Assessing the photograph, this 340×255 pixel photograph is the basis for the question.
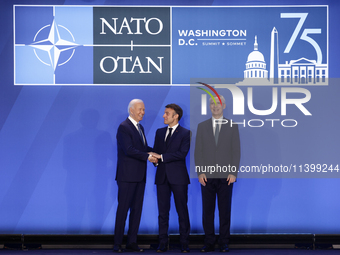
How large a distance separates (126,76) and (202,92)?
3.44 ft

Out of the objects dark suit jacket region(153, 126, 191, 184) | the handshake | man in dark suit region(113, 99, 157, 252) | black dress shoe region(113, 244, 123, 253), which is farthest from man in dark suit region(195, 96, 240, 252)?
black dress shoe region(113, 244, 123, 253)

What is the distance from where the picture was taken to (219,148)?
466 centimetres

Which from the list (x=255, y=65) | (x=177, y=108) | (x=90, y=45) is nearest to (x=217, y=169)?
(x=177, y=108)

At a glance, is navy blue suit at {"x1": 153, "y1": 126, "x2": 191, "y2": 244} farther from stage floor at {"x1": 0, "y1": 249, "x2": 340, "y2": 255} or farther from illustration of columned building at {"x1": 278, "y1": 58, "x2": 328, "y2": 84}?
illustration of columned building at {"x1": 278, "y1": 58, "x2": 328, "y2": 84}

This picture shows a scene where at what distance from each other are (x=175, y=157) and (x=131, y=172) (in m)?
0.56

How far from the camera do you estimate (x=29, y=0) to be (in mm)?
5016

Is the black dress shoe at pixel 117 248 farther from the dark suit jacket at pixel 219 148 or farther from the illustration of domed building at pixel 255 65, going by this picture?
the illustration of domed building at pixel 255 65

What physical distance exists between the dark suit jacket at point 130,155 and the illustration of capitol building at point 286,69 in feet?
6.15

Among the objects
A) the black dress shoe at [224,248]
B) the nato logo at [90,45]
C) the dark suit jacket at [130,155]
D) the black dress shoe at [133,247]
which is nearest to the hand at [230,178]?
the black dress shoe at [224,248]

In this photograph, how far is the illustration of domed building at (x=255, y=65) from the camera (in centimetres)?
504

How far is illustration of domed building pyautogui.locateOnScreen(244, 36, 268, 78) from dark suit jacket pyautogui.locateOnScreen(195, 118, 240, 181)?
2.81 ft

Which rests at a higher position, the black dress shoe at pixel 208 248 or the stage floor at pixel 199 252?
the black dress shoe at pixel 208 248

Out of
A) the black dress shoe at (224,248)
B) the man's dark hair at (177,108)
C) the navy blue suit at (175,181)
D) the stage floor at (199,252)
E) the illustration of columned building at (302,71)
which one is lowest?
the stage floor at (199,252)

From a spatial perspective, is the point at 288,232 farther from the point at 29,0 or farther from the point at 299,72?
the point at 29,0
